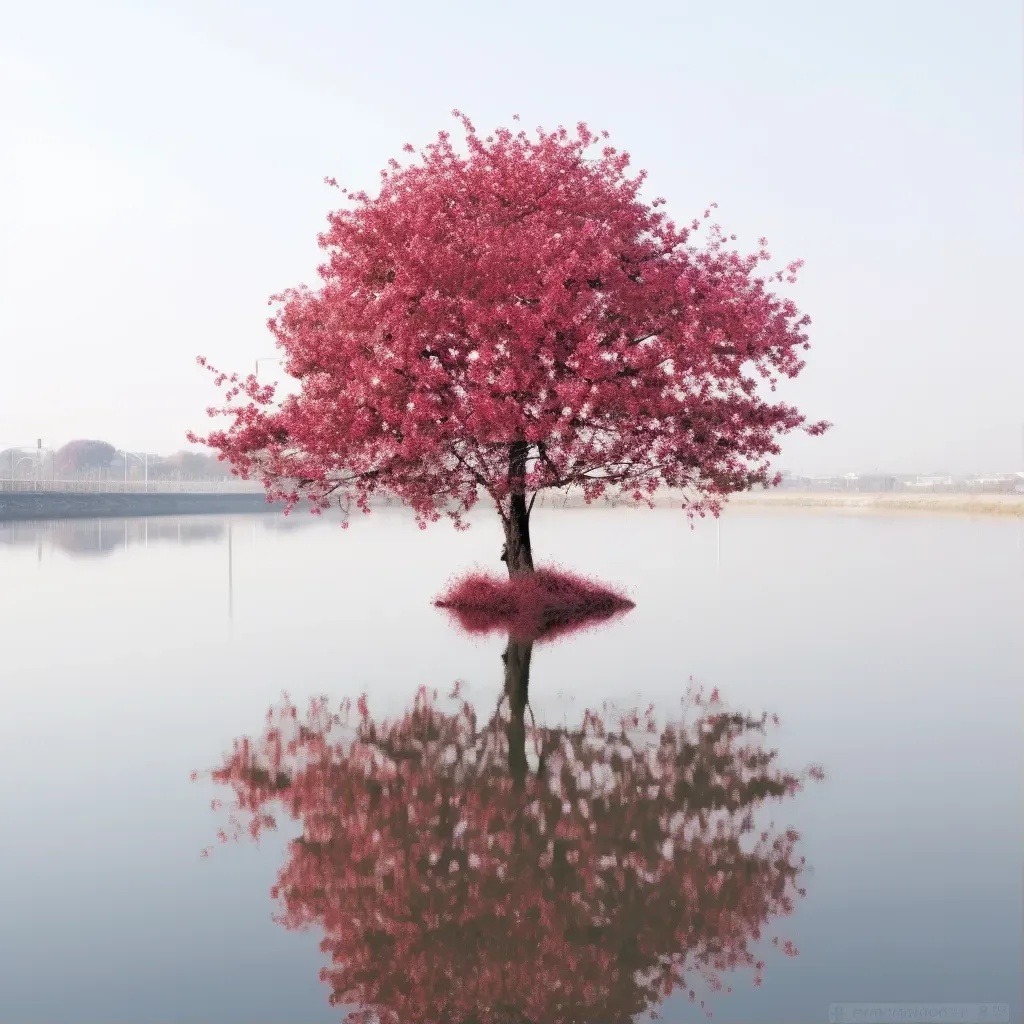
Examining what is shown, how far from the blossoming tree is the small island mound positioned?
38.9 inches

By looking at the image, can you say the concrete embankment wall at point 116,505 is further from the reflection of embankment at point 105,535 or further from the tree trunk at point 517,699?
the tree trunk at point 517,699

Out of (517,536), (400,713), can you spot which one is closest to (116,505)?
(517,536)

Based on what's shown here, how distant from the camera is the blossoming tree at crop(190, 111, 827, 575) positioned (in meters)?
21.8

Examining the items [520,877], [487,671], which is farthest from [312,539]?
[520,877]

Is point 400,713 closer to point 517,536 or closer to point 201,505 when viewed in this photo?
point 517,536

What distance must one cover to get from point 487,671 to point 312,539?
44.0 meters

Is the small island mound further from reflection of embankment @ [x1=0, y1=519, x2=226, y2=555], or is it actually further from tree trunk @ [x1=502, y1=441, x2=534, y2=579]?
reflection of embankment @ [x1=0, y1=519, x2=226, y2=555]

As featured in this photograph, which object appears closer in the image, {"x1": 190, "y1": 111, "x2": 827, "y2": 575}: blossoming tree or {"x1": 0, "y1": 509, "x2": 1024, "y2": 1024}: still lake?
{"x1": 0, "y1": 509, "x2": 1024, "y2": 1024}: still lake

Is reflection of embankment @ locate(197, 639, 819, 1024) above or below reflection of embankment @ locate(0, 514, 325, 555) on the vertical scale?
above

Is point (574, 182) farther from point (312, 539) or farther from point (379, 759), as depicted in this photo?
point (312, 539)

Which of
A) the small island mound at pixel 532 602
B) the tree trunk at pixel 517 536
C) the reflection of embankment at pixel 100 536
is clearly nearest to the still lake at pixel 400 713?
the small island mound at pixel 532 602

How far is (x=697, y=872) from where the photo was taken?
7.83 m

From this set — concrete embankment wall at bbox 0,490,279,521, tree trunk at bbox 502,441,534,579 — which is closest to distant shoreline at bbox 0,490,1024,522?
concrete embankment wall at bbox 0,490,279,521

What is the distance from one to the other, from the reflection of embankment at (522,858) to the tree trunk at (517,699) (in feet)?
0.17
